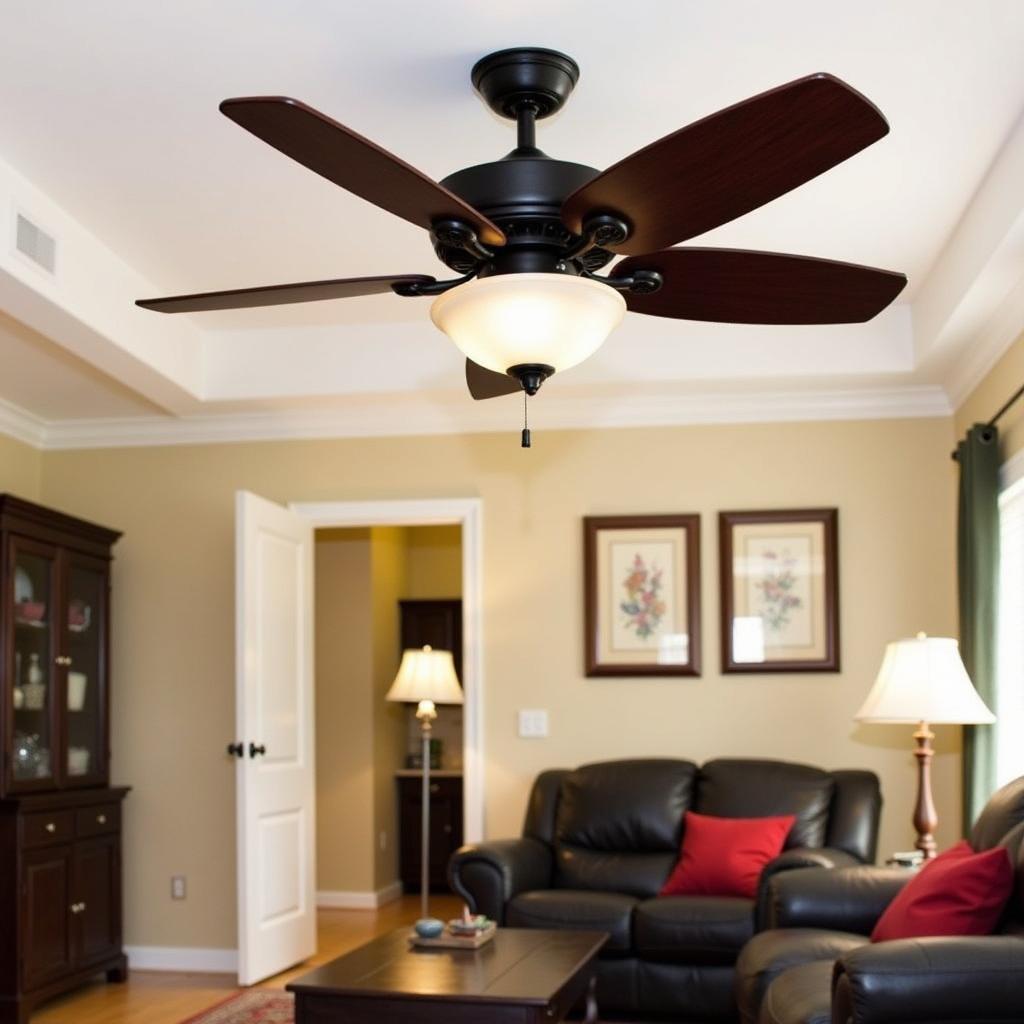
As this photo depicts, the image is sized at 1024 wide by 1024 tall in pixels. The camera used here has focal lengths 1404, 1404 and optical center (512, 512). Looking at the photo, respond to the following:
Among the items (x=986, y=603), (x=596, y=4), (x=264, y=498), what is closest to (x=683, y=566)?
(x=986, y=603)

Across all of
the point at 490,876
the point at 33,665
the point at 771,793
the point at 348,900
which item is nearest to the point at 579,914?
the point at 490,876

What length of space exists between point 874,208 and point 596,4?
1.71 meters

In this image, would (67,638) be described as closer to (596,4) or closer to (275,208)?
(275,208)

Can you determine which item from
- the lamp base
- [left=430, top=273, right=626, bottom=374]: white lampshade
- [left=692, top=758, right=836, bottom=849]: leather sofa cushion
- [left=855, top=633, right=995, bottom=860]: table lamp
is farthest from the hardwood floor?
[left=430, top=273, right=626, bottom=374]: white lampshade

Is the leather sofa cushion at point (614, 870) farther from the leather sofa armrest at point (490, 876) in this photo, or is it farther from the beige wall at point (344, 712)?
the beige wall at point (344, 712)

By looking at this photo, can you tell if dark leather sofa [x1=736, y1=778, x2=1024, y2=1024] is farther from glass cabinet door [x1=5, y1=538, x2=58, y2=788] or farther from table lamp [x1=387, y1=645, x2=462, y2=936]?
glass cabinet door [x1=5, y1=538, x2=58, y2=788]

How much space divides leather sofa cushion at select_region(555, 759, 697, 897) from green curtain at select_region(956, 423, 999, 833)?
112cm

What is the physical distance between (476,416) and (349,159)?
4.06 meters

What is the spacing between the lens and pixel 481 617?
6.38 meters

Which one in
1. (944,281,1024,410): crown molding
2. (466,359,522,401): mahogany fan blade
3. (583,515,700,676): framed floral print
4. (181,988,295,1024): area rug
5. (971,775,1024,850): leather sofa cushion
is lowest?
(181,988,295,1024): area rug

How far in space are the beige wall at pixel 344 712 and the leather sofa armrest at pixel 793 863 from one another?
355cm

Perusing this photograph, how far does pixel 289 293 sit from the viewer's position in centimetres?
298

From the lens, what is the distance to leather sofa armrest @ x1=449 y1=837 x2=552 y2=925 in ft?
17.1

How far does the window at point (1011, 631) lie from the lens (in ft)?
16.6
